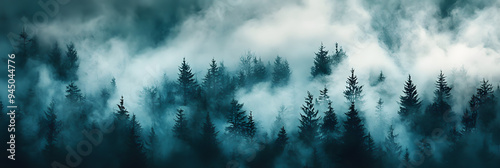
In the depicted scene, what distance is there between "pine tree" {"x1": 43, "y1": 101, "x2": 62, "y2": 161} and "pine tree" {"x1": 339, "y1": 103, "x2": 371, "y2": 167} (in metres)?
60.3

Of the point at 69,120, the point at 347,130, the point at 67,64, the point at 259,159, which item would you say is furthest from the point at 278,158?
the point at 67,64

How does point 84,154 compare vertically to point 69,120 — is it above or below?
below

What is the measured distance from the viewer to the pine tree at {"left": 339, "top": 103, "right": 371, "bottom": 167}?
88.7 m

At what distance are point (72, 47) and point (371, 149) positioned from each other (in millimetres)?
86280

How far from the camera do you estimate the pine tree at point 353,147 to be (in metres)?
88.7

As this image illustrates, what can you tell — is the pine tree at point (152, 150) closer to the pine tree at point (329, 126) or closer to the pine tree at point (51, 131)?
the pine tree at point (51, 131)

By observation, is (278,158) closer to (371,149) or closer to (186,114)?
(371,149)

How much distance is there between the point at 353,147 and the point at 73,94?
6820cm

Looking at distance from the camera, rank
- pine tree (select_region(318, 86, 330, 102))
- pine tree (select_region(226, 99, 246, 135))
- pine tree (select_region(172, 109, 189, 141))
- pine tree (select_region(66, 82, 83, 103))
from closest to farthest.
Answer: pine tree (select_region(226, 99, 246, 135)), pine tree (select_region(172, 109, 189, 141)), pine tree (select_region(318, 86, 330, 102)), pine tree (select_region(66, 82, 83, 103))

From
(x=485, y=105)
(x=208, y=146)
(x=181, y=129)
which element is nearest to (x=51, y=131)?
(x=181, y=129)

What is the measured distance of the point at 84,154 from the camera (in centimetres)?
10788

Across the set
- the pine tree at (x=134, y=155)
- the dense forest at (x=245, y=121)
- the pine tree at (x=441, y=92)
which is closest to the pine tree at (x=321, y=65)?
the dense forest at (x=245, y=121)

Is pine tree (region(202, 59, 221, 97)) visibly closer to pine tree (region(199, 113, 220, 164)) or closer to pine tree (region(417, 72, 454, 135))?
pine tree (region(199, 113, 220, 164))

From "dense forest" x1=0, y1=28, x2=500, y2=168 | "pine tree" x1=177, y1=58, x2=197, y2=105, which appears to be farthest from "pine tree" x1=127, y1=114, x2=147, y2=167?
"pine tree" x1=177, y1=58, x2=197, y2=105
